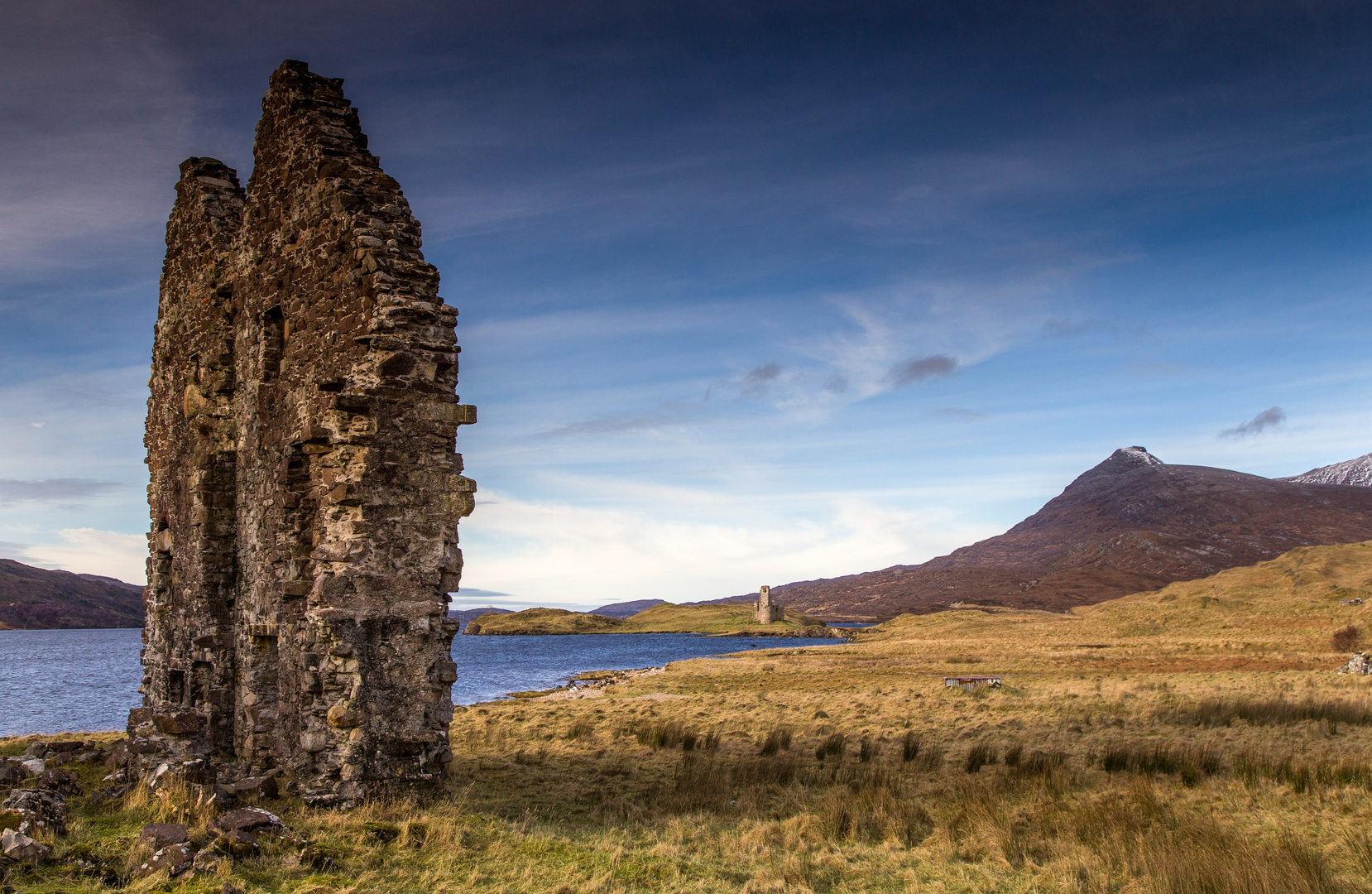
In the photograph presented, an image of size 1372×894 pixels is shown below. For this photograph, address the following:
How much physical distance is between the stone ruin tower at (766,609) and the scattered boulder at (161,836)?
146 metres

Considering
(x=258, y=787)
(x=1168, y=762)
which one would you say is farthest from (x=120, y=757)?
(x=1168, y=762)

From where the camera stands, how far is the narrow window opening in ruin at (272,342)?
12.1 m

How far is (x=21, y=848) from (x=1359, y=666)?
2887 cm

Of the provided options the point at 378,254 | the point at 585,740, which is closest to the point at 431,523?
the point at 378,254

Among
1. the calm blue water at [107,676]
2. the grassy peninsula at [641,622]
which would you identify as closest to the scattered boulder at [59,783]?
the calm blue water at [107,676]

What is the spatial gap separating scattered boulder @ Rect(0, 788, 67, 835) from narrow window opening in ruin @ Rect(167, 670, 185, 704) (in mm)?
6193

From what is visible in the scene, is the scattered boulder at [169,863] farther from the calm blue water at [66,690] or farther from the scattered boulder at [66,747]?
the calm blue water at [66,690]

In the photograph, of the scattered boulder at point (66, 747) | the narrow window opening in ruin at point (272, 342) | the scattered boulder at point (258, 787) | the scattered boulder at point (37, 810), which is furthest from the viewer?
the scattered boulder at point (66, 747)

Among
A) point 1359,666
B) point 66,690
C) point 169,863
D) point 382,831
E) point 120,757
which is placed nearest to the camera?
point 169,863

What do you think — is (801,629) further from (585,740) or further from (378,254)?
(378,254)

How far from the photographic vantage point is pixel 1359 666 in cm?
2281

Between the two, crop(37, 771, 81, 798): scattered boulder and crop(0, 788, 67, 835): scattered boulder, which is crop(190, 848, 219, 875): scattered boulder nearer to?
crop(0, 788, 67, 835): scattered boulder

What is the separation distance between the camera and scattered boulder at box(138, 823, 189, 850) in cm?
702

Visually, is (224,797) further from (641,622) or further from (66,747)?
(641,622)
